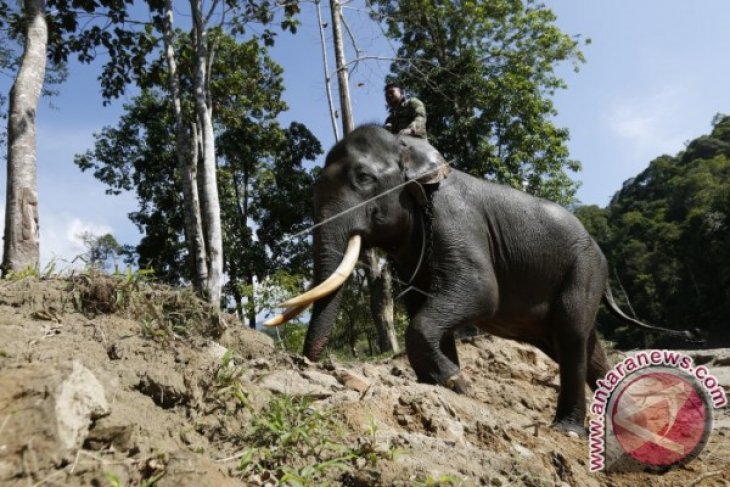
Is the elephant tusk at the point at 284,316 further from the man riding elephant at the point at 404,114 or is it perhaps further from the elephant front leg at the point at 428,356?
the man riding elephant at the point at 404,114

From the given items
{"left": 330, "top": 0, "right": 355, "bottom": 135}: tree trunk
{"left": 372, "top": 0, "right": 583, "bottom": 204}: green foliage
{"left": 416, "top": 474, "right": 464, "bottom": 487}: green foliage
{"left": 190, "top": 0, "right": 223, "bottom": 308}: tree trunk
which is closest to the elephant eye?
{"left": 416, "top": 474, "right": 464, "bottom": 487}: green foliage

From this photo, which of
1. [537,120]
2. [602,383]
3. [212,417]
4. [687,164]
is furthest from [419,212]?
[687,164]

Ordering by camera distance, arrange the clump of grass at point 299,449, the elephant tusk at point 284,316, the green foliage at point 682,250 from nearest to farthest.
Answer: the clump of grass at point 299,449, the elephant tusk at point 284,316, the green foliage at point 682,250

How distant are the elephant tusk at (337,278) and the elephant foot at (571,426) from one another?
6.39 ft

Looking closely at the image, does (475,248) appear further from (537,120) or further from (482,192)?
(537,120)

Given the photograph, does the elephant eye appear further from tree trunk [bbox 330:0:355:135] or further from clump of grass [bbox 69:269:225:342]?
tree trunk [bbox 330:0:355:135]

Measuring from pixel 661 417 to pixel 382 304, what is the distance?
852cm

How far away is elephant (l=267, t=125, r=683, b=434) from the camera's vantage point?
13.0 ft

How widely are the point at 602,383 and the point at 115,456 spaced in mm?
2818

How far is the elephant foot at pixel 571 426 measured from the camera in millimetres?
4295

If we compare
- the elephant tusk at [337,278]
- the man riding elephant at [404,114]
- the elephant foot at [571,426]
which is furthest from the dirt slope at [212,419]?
the man riding elephant at [404,114]

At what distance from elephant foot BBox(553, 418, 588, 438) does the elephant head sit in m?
1.77

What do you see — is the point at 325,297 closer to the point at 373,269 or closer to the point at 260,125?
the point at 373,269

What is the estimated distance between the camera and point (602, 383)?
354cm
